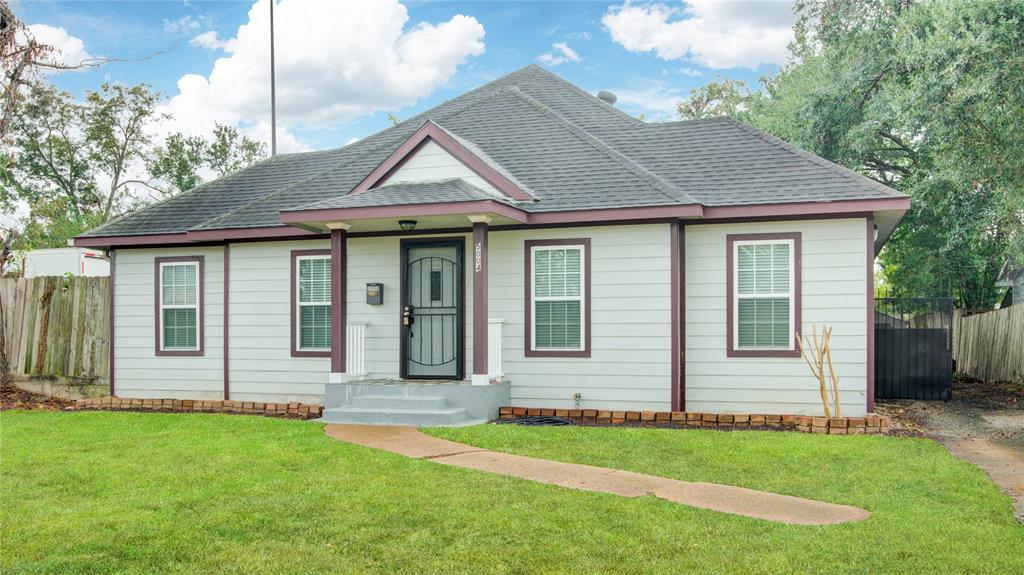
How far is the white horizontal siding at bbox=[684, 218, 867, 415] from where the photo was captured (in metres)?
10.9

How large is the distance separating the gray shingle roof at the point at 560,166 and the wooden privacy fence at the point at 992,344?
767cm

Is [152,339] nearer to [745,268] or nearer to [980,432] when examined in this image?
[745,268]

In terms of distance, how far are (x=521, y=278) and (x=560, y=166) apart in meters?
1.91

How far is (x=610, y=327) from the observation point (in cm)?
1153

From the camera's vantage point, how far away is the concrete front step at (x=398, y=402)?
11.1 meters

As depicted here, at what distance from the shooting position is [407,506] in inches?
239

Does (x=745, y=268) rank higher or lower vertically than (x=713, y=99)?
lower

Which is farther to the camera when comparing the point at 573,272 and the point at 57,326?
the point at 57,326

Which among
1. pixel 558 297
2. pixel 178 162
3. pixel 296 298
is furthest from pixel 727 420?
pixel 178 162

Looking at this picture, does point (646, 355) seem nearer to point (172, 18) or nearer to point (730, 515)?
point (730, 515)

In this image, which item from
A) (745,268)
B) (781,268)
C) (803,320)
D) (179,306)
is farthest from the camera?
(179,306)

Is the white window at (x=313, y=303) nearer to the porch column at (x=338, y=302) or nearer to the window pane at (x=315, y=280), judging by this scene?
the window pane at (x=315, y=280)

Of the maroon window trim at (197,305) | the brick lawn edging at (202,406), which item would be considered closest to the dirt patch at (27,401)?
the brick lawn edging at (202,406)

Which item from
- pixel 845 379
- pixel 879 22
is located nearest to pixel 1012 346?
pixel 879 22
